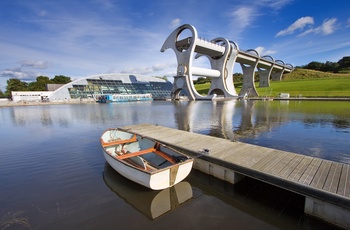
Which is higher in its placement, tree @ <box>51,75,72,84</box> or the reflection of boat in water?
tree @ <box>51,75,72,84</box>

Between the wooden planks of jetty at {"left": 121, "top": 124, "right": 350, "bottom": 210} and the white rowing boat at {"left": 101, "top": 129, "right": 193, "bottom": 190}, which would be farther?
the white rowing boat at {"left": 101, "top": 129, "right": 193, "bottom": 190}

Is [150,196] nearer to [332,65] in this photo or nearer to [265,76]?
[265,76]

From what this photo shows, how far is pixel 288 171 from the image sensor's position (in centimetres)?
691

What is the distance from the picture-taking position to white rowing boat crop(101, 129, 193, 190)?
697 cm

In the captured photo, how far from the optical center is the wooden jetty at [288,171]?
213 inches

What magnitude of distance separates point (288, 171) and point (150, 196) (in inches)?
210

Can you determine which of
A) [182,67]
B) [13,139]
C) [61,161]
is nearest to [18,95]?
[182,67]

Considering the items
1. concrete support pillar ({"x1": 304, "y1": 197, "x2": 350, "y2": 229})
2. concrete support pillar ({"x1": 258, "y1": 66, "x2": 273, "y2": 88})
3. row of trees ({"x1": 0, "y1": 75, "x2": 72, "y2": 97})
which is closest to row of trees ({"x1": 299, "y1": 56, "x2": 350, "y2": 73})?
concrete support pillar ({"x1": 258, "y1": 66, "x2": 273, "y2": 88})

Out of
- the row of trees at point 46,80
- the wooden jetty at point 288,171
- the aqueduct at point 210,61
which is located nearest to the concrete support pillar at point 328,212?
the wooden jetty at point 288,171

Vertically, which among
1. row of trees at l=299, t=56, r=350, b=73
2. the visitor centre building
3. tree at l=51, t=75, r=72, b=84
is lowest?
the visitor centre building

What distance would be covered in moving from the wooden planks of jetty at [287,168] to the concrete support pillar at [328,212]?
0.25 meters

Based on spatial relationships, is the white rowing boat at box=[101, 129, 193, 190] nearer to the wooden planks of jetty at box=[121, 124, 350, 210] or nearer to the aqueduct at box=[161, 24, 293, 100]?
the wooden planks of jetty at box=[121, 124, 350, 210]

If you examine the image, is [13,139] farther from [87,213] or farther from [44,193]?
[87,213]

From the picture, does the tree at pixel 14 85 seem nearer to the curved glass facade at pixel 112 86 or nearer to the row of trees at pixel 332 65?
the curved glass facade at pixel 112 86
